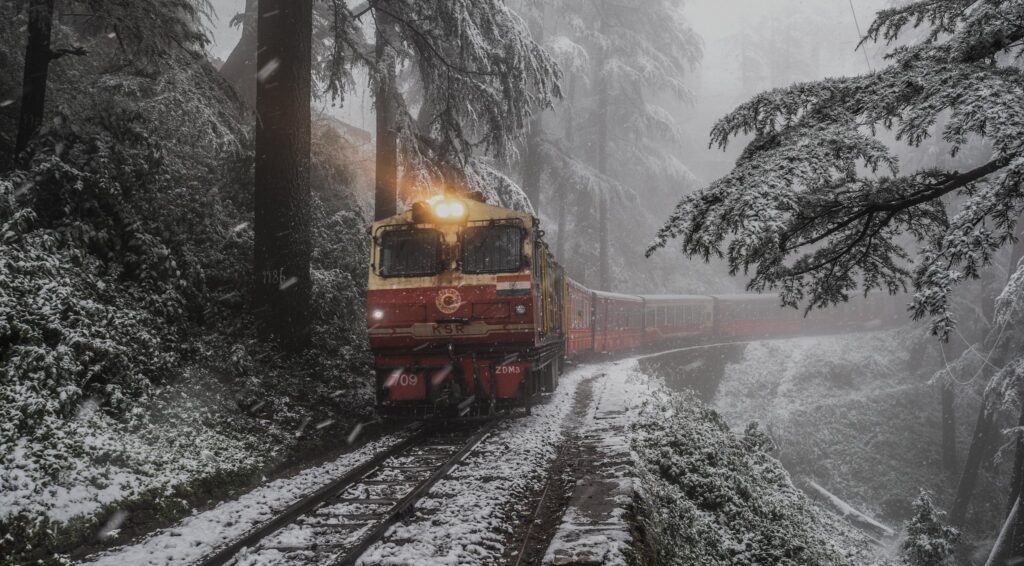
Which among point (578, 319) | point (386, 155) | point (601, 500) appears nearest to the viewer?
point (601, 500)

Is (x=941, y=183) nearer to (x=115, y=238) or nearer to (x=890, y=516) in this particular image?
(x=115, y=238)

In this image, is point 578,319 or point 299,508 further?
point 578,319

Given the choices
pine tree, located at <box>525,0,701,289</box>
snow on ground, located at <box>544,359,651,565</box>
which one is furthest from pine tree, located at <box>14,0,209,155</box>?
pine tree, located at <box>525,0,701,289</box>

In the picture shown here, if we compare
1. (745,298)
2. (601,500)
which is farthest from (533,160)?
(601,500)

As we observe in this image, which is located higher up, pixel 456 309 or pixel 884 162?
pixel 884 162

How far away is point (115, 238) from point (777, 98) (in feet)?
24.4

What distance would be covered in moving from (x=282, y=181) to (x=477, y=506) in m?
5.30

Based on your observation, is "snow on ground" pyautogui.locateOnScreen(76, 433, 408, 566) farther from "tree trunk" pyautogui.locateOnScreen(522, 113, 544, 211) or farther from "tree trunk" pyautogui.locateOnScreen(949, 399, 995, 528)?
"tree trunk" pyautogui.locateOnScreen(949, 399, 995, 528)

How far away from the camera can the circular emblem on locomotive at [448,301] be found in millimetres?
7895

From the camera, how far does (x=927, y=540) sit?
1184 centimetres

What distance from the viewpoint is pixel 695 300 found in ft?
94.0

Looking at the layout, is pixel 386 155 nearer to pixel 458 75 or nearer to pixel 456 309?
pixel 458 75

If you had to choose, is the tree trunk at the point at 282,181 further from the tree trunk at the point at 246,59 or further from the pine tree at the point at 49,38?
the tree trunk at the point at 246,59

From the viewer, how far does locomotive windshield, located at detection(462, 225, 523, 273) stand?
810 centimetres
